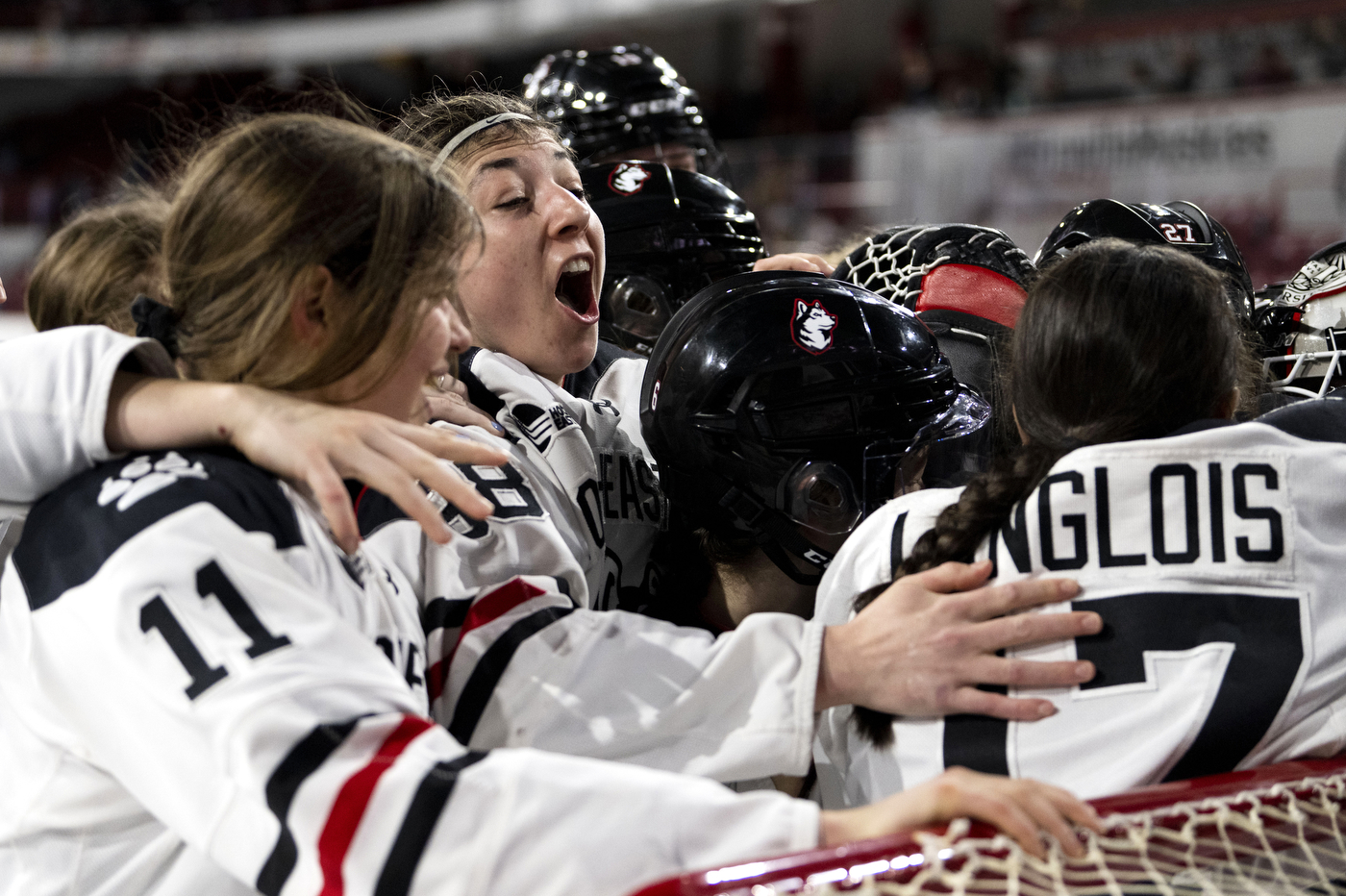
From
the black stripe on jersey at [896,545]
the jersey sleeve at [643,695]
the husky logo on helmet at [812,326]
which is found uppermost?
the husky logo on helmet at [812,326]

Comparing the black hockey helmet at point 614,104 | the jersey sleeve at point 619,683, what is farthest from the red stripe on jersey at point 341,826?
the black hockey helmet at point 614,104

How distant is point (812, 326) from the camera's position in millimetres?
1610

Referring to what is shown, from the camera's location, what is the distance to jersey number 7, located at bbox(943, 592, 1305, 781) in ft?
3.92

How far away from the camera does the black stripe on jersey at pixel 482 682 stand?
1.28 metres

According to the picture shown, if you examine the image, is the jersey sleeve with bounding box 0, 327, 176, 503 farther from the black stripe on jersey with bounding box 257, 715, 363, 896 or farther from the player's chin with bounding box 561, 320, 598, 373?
the player's chin with bounding box 561, 320, 598, 373

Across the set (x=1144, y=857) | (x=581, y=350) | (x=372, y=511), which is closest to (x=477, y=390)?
(x=581, y=350)

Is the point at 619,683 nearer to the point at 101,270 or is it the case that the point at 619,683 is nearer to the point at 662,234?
the point at 662,234

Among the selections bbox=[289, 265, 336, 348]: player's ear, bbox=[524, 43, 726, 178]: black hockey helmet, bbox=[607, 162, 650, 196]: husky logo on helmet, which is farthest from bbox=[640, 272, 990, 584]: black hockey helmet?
bbox=[524, 43, 726, 178]: black hockey helmet

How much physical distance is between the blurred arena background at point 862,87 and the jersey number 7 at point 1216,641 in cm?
165

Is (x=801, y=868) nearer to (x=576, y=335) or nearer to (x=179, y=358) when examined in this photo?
(x=179, y=358)

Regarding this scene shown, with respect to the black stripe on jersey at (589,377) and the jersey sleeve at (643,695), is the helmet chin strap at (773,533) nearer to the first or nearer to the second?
the jersey sleeve at (643,695)

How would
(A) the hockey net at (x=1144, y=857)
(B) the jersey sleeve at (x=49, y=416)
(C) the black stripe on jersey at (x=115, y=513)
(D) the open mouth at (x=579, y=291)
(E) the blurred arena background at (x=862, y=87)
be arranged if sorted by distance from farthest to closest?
(E) the blurred arena background at (x=862, y=87), (D) the open mouth at (x=579, y=291), (B) the jersey sleeve at (x=49, y=416), (C) the black stripe on jersey at (x=115, y=513), (A) the hockey net at (x=1144, y=857)

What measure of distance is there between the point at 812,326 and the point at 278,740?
947 millimetres

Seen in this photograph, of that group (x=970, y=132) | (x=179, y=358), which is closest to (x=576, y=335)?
(x=179, y=358)
